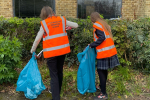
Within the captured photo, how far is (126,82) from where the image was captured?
4402 millimetres

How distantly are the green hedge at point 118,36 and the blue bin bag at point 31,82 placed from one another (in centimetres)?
164

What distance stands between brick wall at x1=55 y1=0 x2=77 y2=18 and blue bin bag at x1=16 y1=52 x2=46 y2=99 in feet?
14.2

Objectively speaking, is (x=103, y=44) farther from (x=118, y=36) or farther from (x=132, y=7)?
(x=132, y=7)

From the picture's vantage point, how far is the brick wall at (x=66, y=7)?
7.50 metres

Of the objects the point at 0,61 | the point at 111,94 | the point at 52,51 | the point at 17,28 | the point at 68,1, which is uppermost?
the point at 68,1

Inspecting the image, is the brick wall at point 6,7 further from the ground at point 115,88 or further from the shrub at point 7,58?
the shrub at point 7,58

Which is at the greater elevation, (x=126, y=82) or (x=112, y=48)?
(x=112, y=48)

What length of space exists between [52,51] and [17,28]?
2.39 metres

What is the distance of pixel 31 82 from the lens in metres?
3.50

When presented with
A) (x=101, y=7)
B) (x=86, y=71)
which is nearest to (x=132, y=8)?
(x=101, y=7)

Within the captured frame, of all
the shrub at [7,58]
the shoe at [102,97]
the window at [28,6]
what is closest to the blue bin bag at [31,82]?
the shrub at [7,58]

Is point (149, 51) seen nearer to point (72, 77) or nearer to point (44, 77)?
point (72, 77)

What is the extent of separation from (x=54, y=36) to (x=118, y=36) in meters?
2.23

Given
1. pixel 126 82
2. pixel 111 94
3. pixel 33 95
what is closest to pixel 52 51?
pixel 33 95
